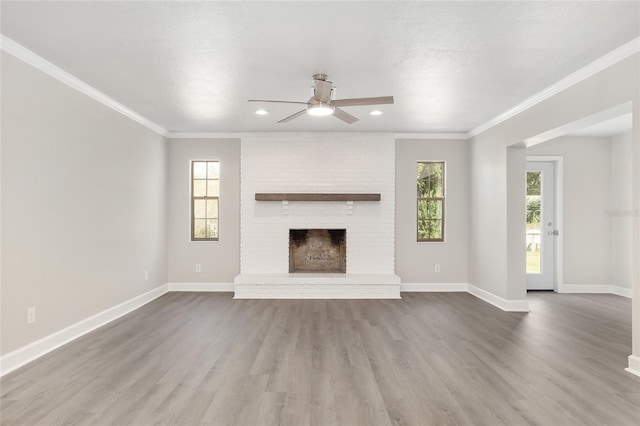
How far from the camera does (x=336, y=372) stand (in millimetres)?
2842

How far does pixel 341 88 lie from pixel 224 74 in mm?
1213

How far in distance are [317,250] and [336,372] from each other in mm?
3516

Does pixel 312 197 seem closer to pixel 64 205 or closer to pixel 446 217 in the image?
pixel 446 217

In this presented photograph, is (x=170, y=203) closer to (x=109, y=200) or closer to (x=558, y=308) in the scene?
(x=109, y=200)

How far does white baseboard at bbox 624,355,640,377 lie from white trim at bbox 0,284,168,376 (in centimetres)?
493

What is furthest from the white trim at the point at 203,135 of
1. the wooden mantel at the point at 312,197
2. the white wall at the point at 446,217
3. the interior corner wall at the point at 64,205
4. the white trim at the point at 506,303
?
the white trim at the point at 506,303

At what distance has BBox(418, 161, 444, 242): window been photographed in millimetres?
6227

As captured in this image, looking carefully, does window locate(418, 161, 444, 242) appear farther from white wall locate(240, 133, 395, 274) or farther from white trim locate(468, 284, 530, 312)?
white trim locate(468, 284, 530, 312)

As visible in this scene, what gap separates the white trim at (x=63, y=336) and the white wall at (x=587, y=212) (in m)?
6.65

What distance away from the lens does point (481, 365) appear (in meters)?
3.00

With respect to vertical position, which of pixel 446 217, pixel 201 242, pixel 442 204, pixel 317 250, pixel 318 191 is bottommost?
pixel 317 250

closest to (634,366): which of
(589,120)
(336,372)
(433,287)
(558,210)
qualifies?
(589,120)

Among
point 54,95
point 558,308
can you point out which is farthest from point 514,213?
point 54,95

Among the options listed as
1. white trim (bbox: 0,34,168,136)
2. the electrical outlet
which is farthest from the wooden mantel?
the electrical outlet
